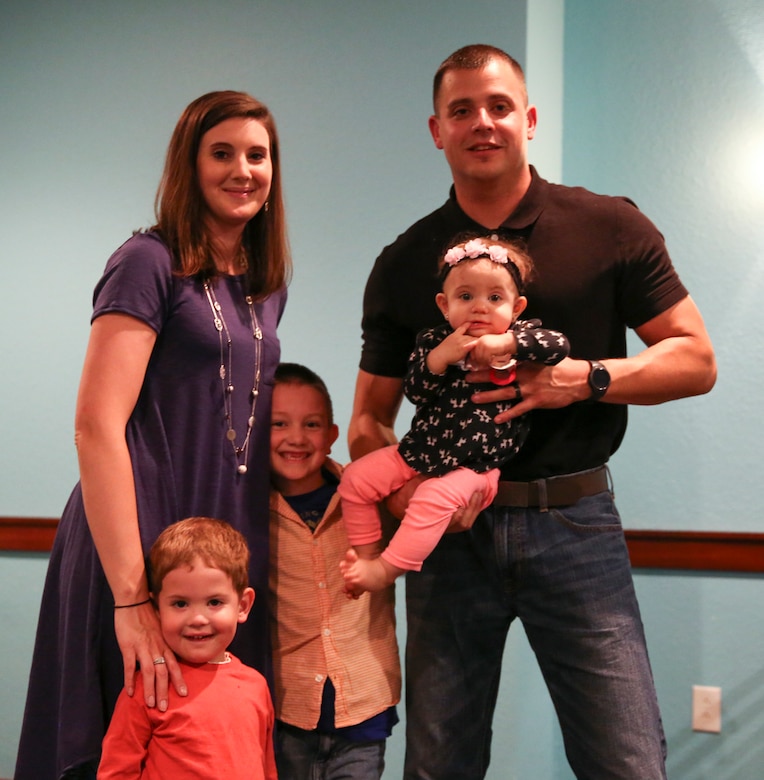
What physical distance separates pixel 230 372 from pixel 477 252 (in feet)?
1.65

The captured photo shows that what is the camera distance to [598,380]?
1615 millimetres

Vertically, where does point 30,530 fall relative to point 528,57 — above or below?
below

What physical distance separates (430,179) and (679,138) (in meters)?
0.74

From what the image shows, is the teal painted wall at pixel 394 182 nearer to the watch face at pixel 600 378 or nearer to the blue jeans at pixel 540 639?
the blue jeans at pixel 540 639

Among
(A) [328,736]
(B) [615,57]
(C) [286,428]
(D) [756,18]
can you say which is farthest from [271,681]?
(D) [756,18]

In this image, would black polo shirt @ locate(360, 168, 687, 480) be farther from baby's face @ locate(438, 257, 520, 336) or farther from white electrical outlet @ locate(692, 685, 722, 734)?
white electrical outlet @ locate(692, 685, 722, 734)

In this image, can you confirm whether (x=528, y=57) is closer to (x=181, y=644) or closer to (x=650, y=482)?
(x=650, y=482)

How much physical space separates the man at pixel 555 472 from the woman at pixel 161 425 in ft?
1.15

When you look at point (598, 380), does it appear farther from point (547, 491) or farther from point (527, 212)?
point (527, 212)

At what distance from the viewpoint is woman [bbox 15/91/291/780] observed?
150 cm

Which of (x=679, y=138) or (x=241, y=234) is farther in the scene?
(x=679, y=138)

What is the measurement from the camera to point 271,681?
1714 millimetres

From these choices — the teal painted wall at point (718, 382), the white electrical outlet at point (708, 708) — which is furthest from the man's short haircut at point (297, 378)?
the white electrical outlet at point (708, 708)

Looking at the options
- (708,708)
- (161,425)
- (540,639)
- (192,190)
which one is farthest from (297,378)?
(708,708)
